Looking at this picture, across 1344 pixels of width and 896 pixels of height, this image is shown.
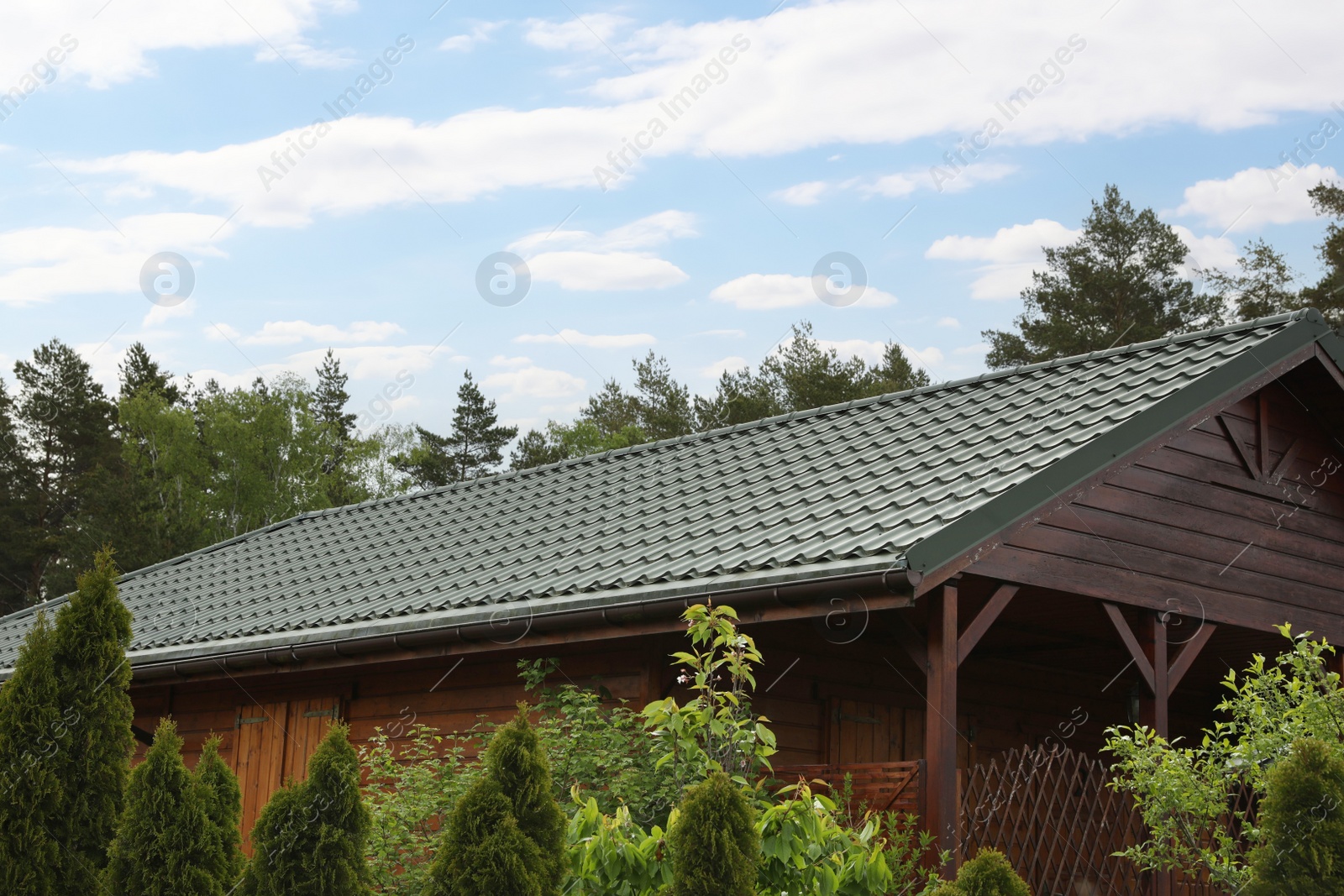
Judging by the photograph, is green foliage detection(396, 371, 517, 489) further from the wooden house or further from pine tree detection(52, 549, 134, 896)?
pine tree detection(52, 549, 134, 896)

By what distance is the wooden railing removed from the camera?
716cm

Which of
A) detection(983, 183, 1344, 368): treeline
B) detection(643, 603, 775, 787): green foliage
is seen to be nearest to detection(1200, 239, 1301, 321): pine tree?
detection(983, 183, 1344, 368): treeline

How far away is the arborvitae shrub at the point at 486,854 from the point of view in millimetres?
5516

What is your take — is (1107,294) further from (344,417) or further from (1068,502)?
(344,417)

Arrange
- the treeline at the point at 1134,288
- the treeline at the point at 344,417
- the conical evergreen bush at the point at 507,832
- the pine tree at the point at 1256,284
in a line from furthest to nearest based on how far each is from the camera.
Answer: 1. the treeline at the point at 344,417
2. the treeline at the point at 1134,288
3. the pine tree at the point at 1256,284
4. the conical evergreen bush at the point at 507,832

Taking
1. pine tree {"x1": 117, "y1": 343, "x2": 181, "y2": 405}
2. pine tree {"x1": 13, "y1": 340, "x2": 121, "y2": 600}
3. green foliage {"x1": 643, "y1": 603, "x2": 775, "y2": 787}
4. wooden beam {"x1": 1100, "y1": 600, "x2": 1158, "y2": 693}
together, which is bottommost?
green foliage {"x1": 643, "y1": 603, "x2": 775, "y2": 787}

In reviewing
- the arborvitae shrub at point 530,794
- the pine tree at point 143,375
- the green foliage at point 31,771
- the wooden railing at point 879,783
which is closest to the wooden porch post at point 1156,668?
the wooden railing at point 879,783

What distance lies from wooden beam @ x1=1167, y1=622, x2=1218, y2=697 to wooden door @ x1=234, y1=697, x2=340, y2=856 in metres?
6.59

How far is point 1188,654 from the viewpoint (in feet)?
28.4

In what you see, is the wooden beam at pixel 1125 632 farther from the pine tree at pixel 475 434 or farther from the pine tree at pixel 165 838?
the pine tree at pixel 475 434

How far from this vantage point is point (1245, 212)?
13.2m

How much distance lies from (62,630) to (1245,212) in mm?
11782

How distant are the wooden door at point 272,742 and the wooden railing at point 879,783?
4763mm

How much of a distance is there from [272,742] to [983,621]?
6704 millimetres
